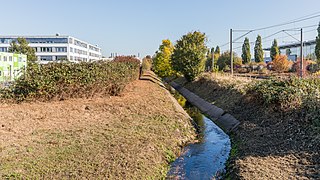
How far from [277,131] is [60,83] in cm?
1190

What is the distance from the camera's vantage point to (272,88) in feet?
46.5

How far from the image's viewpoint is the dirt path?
7348mm

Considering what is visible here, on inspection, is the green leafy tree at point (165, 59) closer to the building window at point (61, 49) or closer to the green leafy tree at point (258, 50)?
the green leafy tree at point (258, 50)

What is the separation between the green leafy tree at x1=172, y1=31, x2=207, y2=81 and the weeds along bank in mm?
18175

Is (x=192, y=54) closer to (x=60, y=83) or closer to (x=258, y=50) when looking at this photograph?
(x=60, y=83)

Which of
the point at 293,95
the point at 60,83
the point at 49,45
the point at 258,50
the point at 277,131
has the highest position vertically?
the point at 49,45

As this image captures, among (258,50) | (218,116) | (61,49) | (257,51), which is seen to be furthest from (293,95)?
(61,49)

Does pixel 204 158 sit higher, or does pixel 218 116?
pixel 218 116

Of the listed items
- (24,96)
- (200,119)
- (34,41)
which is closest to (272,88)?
(200,119)

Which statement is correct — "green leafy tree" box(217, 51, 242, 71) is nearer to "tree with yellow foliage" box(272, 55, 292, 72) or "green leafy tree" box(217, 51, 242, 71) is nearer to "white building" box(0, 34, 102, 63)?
"tree with yellow foliage" box(272, 55, 292, 72)

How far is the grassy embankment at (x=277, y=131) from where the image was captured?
25.9 ft

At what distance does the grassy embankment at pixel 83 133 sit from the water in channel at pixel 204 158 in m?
0.48

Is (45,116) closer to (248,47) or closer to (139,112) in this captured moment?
(139,112)

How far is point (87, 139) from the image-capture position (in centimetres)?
954
